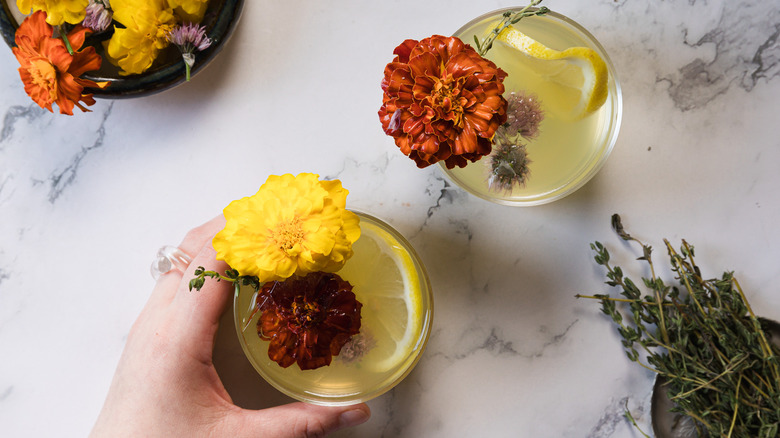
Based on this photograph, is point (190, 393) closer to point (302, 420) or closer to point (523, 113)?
point (302, 420)

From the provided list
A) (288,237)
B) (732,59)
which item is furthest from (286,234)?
(732,59)

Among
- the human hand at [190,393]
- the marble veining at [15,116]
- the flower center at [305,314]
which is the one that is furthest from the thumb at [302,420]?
the marble veining at [15,116]

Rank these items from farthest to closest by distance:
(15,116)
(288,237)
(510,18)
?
(15,116) < (510,18) < (288,237)

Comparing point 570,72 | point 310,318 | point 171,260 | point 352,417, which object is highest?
point 570,72

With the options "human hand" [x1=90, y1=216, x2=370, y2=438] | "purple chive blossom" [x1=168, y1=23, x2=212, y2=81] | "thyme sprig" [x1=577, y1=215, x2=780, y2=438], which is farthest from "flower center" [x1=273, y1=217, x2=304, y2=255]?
"thyme sprig" [x1=577, y1=215, x2=780, y2=438]

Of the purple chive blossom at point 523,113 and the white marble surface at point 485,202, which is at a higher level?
the purple chive blossom at point 523,113

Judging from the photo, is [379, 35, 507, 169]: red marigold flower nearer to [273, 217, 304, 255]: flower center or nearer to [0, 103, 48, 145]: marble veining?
[273, 217, 304, 255]: flower center

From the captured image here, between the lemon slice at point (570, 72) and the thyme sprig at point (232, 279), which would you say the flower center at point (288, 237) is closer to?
the thyme sprig at point (232, 279)

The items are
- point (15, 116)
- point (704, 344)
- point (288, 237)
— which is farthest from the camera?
point (15, 116)
